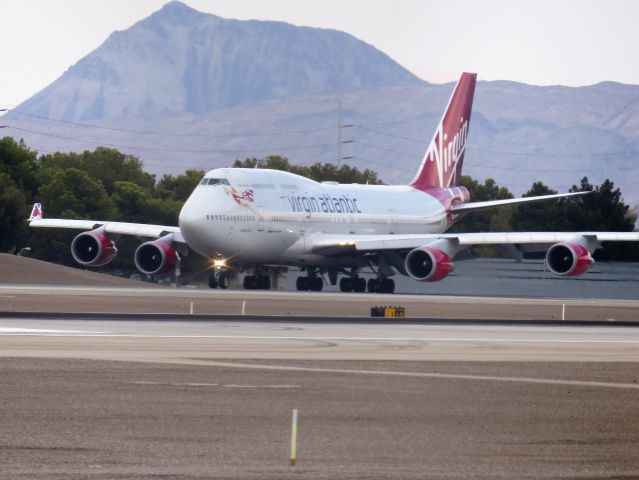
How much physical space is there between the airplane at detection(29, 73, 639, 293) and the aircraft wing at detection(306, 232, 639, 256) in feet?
0.14

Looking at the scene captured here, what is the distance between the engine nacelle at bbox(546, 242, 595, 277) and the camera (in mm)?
62250

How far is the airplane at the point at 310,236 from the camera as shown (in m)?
64.9

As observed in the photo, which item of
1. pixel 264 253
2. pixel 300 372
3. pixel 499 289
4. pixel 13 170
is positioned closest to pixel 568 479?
pixel 300 372

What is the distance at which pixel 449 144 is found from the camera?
84125 millimetres

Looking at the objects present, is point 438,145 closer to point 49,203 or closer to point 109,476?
point 49,203

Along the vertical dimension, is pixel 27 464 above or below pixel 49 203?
below

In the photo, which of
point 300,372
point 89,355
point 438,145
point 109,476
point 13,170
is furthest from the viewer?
point 13,170

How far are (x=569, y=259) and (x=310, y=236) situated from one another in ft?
41.0

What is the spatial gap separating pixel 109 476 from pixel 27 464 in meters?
1.12

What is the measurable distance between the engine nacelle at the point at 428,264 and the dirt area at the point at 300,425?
38.2 metres

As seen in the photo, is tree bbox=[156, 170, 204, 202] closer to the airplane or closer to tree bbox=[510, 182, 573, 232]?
tree bbox=[510, 182, 573, 232]

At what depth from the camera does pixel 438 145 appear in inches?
3270

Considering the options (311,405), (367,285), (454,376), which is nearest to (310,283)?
(367,285)

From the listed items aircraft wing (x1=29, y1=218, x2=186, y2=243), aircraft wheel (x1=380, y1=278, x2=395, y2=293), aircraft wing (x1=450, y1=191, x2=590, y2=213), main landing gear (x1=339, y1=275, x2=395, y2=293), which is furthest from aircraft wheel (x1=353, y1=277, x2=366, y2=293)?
aircraft wing (x1=29, y1=218, x2=186, y2=243)
